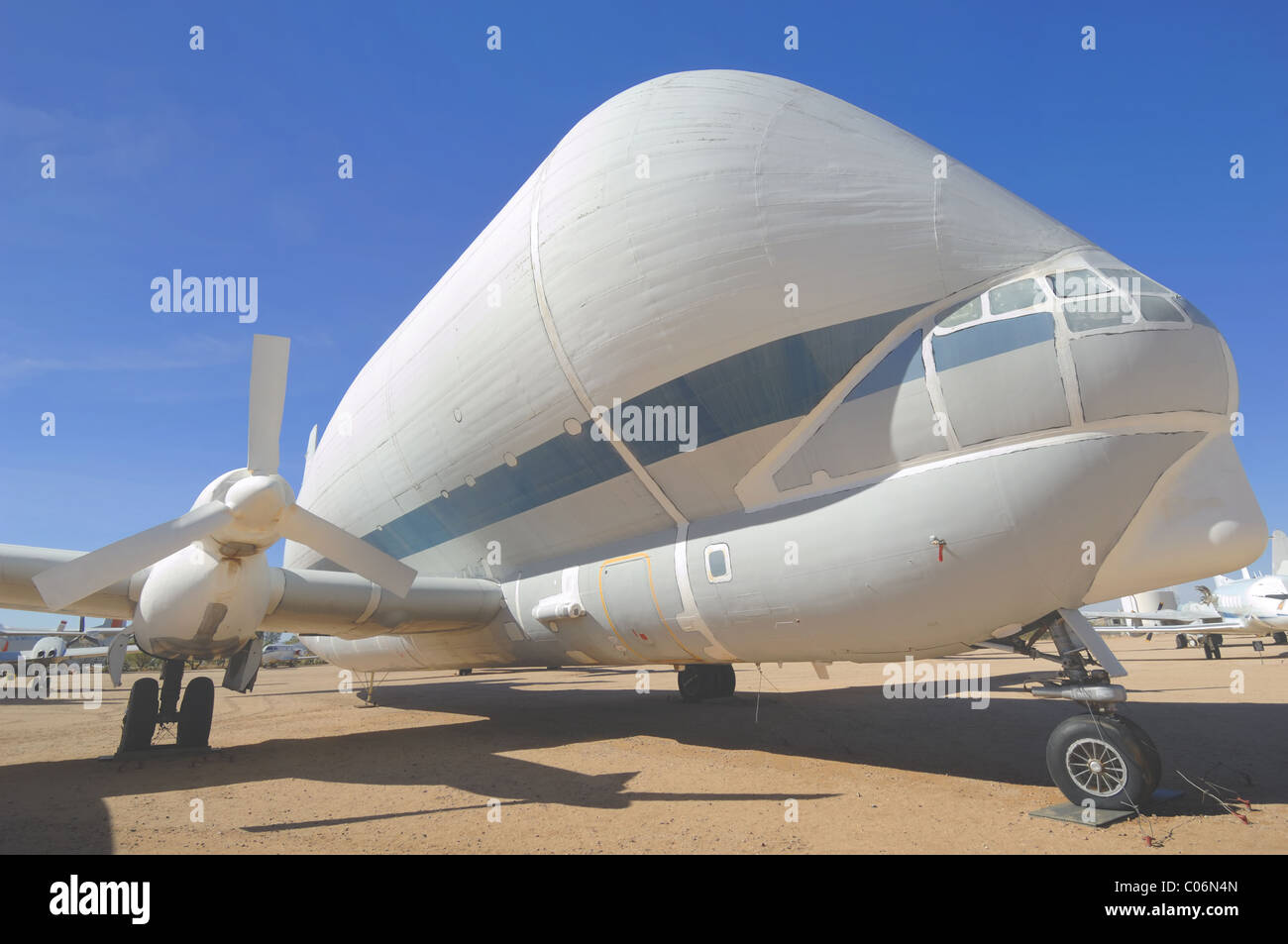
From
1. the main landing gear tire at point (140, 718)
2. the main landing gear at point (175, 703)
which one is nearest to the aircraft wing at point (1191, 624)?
the main landing gear at point (175, 703)

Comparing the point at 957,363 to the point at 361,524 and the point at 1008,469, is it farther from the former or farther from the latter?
→ the point at 361,524

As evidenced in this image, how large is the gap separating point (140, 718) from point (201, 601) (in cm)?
383

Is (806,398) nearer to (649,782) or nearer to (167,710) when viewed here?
(649,782)

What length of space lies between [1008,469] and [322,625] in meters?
11.5

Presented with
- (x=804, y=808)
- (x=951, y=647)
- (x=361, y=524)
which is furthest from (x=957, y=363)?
(x=361, y=524)

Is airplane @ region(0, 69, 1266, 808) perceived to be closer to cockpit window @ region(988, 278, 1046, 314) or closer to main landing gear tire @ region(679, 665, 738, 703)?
cockpit window @ region(988, 278, 1046, 314)

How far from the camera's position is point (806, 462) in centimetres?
895

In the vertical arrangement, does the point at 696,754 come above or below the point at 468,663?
below

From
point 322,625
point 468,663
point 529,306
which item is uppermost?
point 529,306

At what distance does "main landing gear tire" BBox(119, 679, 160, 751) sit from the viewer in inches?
472

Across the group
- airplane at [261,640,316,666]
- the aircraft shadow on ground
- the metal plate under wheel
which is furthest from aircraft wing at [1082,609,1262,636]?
airplane at [261,640,316,666]

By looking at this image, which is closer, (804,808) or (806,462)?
(804,808)

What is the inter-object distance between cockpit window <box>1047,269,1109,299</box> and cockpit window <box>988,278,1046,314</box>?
169 mm

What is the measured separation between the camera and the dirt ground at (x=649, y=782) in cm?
662
